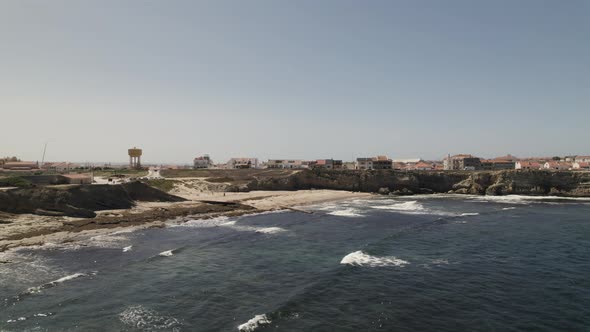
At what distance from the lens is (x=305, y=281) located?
24.1m

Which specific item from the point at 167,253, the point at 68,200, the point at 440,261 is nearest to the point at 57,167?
the point at 68,200

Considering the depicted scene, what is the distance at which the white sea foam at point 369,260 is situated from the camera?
28.3m

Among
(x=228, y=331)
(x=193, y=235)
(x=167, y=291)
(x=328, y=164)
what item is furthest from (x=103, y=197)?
(x=328, y=164)

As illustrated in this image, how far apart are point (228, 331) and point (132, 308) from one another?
614cm

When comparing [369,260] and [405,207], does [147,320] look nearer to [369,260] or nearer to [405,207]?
[369,260]

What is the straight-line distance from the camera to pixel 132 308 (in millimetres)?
19500

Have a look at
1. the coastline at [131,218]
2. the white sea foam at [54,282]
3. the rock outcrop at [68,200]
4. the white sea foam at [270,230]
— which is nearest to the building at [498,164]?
the coastline at [131,218]

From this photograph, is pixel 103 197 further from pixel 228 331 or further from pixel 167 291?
pixel 228 331

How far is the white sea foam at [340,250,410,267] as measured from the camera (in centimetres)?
2834

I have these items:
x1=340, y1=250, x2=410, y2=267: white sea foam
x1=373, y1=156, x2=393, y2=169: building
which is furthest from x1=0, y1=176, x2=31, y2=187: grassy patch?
x1=373, y1=156, x2=393, y2=169: building

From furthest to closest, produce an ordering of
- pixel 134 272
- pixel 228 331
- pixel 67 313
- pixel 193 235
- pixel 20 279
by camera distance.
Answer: pixel 193 235 < pixel 134 272 < pixel 20 279 < pixel 67 313 < pixel 228 331

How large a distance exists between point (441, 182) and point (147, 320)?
91.0 m

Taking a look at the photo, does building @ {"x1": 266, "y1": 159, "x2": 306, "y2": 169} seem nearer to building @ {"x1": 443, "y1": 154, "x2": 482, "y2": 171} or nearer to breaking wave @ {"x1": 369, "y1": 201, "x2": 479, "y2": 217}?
building @ {"x1": 443, "y1": 154, "x2": 482, "y2": 171}

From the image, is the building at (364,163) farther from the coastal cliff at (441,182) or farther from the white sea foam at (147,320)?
the white sea foam at (147,320)
